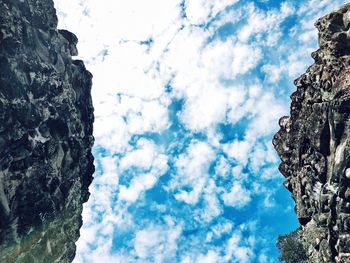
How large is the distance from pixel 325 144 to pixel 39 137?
1719 inches

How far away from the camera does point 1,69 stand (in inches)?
2474

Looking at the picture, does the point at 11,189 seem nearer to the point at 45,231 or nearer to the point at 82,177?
the point at 45,231

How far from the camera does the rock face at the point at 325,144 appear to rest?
61.9 metres

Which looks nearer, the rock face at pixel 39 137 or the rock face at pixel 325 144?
the rock face at pixel 325 144

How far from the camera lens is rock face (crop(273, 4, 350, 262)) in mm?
61875

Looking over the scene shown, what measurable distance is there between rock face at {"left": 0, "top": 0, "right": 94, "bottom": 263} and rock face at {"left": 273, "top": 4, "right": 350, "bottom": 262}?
40500mm

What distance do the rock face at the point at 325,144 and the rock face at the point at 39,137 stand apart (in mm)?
40500

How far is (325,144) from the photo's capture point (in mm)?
66562

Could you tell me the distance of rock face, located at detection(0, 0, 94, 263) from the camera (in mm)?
62812

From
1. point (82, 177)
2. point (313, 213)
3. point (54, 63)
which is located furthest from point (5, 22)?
point (313, 213)

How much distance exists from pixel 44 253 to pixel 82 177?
64.8 feet

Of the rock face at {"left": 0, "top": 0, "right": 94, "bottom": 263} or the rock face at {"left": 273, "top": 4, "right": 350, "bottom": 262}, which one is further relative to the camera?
the rock face at {"left": 0, "top": 0, "right": 94, "bottom": 263}

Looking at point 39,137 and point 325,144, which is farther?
point 39,137

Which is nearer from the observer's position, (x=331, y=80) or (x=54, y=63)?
(x=331, y=80)
